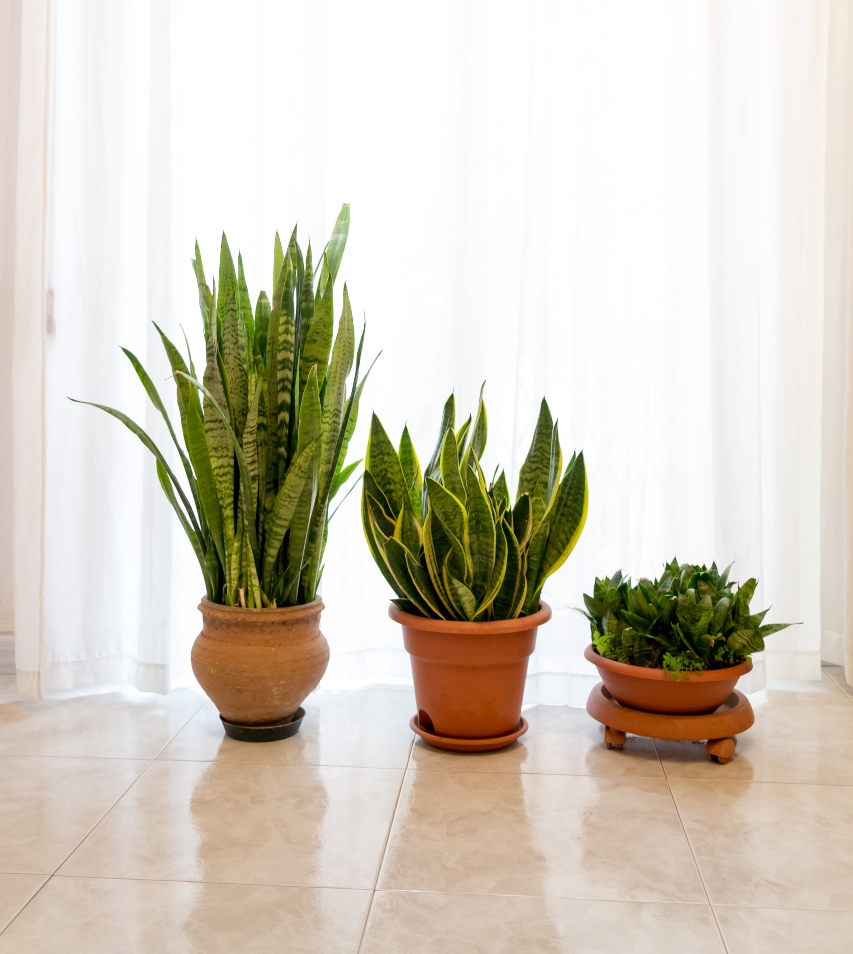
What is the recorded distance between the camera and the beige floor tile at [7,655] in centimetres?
232

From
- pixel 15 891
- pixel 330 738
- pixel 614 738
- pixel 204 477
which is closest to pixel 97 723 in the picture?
pixel 330 738

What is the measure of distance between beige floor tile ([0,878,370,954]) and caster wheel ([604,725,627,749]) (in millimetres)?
676

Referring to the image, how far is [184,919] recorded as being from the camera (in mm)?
A: 1203

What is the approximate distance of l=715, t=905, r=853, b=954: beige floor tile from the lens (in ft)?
3.79

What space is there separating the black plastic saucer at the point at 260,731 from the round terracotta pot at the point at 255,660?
0.04 feet

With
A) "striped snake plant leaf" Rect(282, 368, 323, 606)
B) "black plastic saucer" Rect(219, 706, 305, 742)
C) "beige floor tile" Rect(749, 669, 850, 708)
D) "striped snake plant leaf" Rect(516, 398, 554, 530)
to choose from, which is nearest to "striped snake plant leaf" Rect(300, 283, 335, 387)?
"striped snake plant leaf" Rect(282, 368, 323, 606)

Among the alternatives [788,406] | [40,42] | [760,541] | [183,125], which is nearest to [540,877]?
[760,541]

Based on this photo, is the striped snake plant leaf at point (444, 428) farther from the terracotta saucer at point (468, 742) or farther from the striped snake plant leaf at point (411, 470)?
the terracotta saucer at point (468, 742)

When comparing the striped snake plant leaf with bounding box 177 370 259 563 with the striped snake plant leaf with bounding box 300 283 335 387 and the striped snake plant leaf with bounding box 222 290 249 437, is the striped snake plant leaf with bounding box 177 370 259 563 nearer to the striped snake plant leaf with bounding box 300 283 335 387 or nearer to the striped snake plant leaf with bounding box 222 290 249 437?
the striped snake plant leaf with bounding box 222 290 249 437

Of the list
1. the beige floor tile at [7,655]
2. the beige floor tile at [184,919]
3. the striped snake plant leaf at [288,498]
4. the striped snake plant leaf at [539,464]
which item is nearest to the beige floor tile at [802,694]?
the striped snake plant leaf at [539,464]

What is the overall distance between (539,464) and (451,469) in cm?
21

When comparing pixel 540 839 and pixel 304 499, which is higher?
pixel 304 499

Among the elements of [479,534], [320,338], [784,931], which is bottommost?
[784,931]

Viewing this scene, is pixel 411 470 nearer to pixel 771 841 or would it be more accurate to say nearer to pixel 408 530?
pixel 408 530
